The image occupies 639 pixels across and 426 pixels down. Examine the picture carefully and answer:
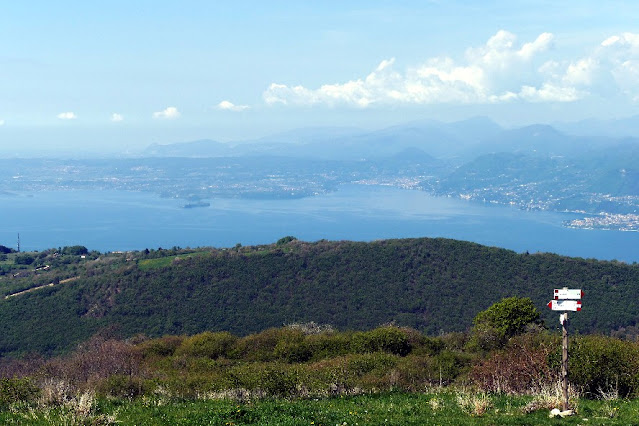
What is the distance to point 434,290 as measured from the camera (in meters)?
41.1

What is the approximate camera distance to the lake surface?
96.5 m

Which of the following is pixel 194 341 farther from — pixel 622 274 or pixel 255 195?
pixel 255 195

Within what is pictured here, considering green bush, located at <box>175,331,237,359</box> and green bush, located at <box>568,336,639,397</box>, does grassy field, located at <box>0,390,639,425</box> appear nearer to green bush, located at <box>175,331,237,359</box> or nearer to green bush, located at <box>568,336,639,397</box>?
green bush, located at <box>568,336,639,397</box>

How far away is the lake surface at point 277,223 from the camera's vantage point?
96.5m

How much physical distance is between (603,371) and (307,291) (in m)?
30.2

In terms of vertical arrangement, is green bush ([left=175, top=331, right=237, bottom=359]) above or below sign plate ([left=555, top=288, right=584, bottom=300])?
below

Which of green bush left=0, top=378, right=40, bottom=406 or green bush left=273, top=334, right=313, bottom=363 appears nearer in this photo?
green bush left=0, top=378, right=40, bottom=406

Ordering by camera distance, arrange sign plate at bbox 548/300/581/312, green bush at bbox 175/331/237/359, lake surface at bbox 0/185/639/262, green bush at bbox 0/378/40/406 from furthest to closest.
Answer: lake surface at bbox 0/185/639/262
green bush at bbox 175/331/237/359
green bush at bbox 0/378/40/406
sign plate at bbox 548/300/581/312

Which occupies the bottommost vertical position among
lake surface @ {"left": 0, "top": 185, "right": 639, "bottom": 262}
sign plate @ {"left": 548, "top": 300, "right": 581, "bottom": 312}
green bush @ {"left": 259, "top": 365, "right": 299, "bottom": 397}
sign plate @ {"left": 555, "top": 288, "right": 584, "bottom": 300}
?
lake surface @ {"left": 0, "top": 185, "right": 639, "bottom": 262}

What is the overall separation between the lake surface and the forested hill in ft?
160

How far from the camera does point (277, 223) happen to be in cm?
11650

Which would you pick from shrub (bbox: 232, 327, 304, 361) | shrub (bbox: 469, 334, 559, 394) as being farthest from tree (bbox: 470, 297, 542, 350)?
shrub (bbox: 469, 334, 559, 394)

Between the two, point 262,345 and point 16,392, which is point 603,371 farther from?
point 262,345

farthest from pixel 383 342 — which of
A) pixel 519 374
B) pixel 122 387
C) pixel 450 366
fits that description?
pixel 122 387
